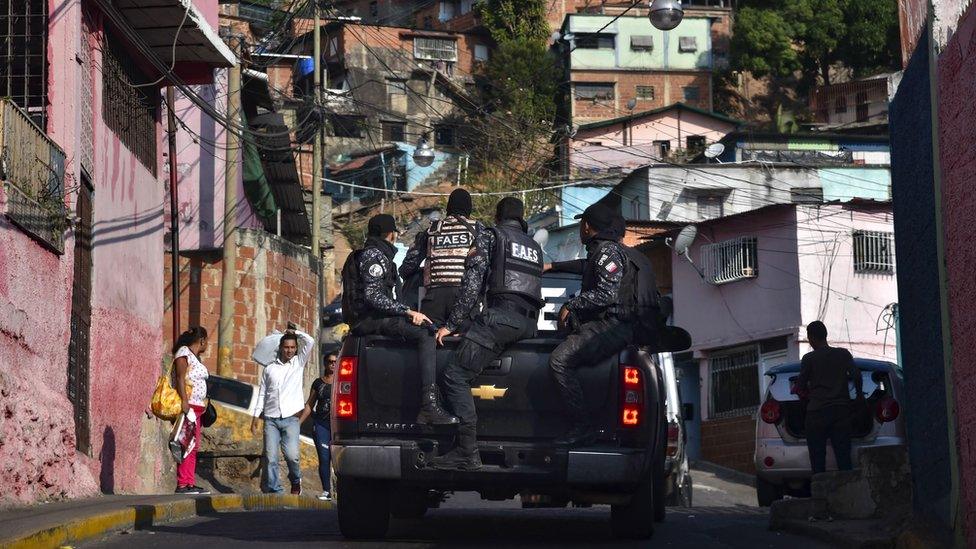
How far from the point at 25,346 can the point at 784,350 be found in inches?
966

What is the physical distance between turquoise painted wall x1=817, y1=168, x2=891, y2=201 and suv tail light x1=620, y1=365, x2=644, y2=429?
38459 millimetres

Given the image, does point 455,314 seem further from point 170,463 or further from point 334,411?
point 170,463

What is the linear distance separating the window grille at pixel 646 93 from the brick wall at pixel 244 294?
4301cm

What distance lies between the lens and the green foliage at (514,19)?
6950cm

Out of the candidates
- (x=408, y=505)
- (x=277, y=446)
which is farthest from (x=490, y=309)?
(x=277, y=446)

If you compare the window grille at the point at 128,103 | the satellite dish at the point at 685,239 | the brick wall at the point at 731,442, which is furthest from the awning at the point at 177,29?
the satellite dish at the point at 685,239

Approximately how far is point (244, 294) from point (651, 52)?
45821 millimetres

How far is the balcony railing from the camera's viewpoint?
11.6 meters

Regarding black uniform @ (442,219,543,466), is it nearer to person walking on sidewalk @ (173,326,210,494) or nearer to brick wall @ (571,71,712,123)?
person walking on sidewalk @ (173,326,210,494)

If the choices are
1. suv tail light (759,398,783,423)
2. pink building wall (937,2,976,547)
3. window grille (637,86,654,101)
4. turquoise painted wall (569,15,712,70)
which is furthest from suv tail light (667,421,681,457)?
window grille (637,86,654,101)

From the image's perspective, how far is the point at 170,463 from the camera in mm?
18453

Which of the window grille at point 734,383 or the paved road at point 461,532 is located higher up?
the window grille at point 734,383

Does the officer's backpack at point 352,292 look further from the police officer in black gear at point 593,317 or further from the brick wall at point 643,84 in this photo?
the brick wall at point 643,84

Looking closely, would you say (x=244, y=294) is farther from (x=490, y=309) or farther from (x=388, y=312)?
(x=490, y=309)
